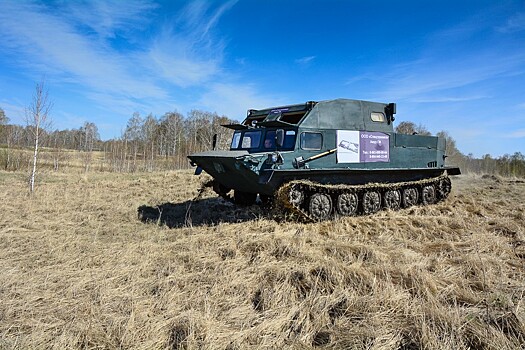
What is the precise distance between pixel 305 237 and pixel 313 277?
2.44m

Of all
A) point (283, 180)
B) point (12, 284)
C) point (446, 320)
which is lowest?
point (12, 284)

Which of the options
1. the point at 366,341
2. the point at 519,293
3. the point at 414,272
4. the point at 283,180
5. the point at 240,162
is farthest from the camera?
the point at 283,180

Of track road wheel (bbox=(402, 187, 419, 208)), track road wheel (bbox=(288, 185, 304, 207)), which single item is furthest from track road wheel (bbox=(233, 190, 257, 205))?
track road wheel (bbox=(402, 187, 419, 208))

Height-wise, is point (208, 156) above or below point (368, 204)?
above

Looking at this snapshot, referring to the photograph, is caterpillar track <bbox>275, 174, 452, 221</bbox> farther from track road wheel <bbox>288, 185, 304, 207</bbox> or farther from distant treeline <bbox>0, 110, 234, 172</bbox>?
distant treeline <bbox>0, 110, 234, 172</bbox>

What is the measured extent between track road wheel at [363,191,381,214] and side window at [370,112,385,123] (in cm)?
213

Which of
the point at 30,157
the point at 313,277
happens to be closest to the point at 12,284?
the point at 313,277

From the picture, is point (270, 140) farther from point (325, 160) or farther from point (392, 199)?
point (392, 199)

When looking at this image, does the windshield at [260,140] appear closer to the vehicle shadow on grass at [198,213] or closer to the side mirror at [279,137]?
the side mirror at [279,137]

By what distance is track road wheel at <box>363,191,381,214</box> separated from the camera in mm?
10172

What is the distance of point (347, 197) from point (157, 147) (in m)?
39.6

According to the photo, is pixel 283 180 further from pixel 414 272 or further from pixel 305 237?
pixel 414 272

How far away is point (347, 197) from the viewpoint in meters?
9.77

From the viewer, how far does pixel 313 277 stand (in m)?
4.93
